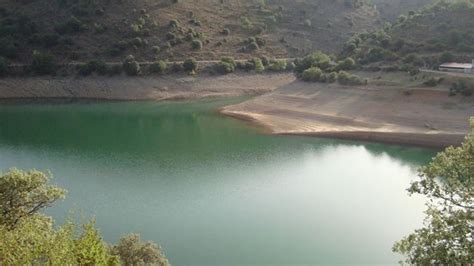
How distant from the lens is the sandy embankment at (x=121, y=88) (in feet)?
205

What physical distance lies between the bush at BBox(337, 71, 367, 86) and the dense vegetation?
3966 centimetres

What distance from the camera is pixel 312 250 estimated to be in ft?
73.3

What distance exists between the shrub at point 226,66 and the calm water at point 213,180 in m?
13.0

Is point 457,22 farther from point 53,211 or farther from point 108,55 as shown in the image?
point 53,211

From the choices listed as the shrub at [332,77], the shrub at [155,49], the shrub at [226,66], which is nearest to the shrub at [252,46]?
the shrub at [226,66]

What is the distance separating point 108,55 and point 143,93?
880 centimetres

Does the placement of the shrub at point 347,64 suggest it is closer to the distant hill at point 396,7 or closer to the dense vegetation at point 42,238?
the distant hill at point 396,7

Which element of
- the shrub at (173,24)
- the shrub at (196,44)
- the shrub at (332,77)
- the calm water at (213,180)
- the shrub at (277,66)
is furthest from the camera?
the shrub at (173,24)

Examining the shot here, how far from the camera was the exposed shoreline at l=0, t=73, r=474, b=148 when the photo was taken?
42.2 metres

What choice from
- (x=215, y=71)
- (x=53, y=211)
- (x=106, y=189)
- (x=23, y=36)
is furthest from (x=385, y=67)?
(x=23, y=36)

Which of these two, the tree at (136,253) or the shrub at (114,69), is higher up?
the shrub at (114,69)

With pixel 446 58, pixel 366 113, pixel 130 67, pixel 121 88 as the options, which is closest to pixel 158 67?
pixel 130 67

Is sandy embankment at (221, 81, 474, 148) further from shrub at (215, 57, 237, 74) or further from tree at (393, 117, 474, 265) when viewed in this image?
tree at (393, 117, 474, 265)

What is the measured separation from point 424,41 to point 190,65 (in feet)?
95.7
